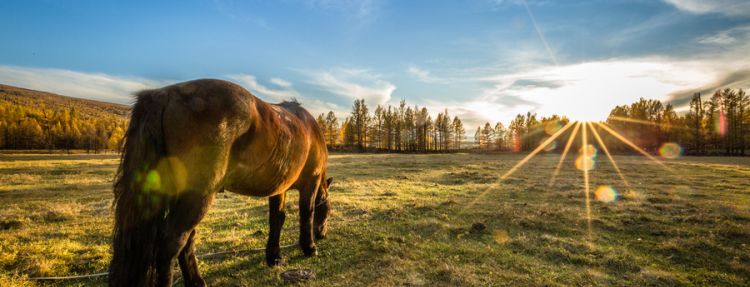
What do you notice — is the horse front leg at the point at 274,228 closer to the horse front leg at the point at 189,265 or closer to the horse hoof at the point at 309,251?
the horse hoof at the point at 309,251

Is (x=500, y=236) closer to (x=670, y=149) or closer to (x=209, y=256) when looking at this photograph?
(x=209, y=256)

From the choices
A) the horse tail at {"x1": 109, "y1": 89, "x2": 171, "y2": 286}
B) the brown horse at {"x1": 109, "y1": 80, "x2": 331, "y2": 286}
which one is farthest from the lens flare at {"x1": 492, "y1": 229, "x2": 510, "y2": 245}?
the horse tail at {"x1": 109, "y1": 89, "x2": 171, "y2": 286}

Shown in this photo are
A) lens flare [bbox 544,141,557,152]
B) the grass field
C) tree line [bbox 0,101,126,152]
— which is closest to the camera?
the grass field

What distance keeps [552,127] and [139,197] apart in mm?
105973

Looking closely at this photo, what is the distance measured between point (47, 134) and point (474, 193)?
12180cm

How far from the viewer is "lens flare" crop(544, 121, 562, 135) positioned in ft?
295

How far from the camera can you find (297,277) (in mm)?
4766

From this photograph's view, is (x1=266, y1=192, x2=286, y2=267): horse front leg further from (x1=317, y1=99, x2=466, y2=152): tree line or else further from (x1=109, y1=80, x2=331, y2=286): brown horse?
(x1=317, y1=99, x2=466, y2=152): tree line

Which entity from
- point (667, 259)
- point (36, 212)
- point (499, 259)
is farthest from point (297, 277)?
point (36, 212)

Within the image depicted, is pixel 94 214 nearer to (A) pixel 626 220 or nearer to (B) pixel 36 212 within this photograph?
(B) pixel 36 212

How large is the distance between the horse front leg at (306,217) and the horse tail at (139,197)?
9.06ft

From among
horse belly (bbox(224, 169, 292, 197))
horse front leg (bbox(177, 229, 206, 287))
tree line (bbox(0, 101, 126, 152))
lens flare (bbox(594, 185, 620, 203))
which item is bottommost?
lens flare (bbox(594, 185, 620, 203))

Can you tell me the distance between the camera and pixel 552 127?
3615 inches

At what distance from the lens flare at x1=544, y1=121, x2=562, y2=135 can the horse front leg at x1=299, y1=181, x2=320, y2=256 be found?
3914 inches
